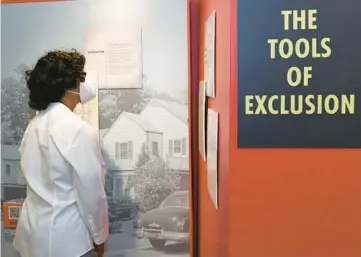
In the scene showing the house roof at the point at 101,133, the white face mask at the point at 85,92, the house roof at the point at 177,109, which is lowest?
the house roof at the point at 101,133

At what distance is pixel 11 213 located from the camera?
199 cm

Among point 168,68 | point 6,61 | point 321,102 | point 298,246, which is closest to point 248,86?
point 321,102

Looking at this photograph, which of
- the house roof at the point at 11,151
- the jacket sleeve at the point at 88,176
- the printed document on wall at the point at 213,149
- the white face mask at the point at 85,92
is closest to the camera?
the printed document on wall at the point at 213,149

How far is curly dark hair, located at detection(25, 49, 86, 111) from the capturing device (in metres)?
1.69

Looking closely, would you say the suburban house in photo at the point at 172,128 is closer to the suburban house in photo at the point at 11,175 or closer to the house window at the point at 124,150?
the house window at the point at 124,150

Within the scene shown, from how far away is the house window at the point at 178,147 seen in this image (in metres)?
1.83

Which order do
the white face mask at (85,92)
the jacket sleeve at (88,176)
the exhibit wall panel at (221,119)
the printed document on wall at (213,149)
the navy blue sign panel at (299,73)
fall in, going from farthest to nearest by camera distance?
the white face mask at (85,92) → the jacket sleeve at (88,176) → the printed document on wall at (213,149) → the exhibit wall panel at (221,119) → the navy blue sign panel at (299,73)

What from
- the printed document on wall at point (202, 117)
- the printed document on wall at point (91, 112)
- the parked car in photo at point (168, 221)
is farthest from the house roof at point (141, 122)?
the parked car in photo at point (168, 221)

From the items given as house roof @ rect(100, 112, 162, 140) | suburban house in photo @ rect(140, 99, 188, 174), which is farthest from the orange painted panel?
suburban house in photo @ rect(140, 99, 188, 174)

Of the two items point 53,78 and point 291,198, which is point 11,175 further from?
point 291,198

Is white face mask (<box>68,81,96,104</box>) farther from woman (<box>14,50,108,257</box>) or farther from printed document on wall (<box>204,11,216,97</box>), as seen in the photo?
printed document on wall (<box>204,11,216,97</box>)

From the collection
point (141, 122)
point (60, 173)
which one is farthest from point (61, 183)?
point (141, 122)

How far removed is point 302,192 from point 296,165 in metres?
0.08

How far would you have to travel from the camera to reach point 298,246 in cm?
109
